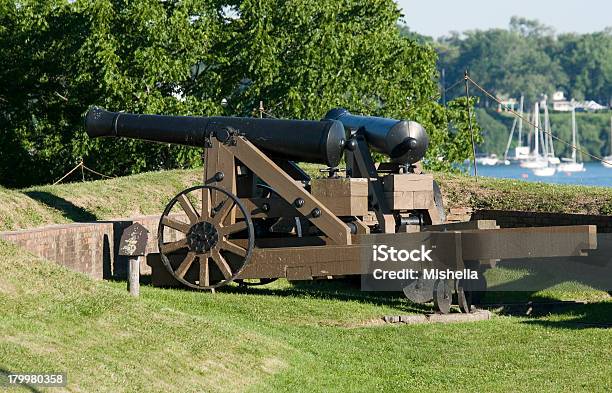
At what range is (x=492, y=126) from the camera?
5689 inches

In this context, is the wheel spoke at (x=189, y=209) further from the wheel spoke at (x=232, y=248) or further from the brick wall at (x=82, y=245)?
the brick wall at (x=82, y=245)

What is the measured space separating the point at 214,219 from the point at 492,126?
128780 mm

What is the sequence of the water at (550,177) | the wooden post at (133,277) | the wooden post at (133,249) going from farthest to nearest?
the water at (550,177)
the wooden post at (133,249)
the wooden post at (133,277)

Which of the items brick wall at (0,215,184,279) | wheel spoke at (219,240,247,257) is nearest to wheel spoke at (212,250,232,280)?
wheel spoke at (219,240,247,257)

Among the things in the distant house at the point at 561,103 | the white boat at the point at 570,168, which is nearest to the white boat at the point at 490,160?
the white boat at the point at 570,168

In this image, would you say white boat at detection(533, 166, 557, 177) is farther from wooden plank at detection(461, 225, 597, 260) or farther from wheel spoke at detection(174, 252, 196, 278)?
wooden plank at detection(461, 225, 597, 260)

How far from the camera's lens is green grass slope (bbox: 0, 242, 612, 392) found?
11469mm

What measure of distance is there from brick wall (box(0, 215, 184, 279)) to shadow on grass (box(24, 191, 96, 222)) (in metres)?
0.73

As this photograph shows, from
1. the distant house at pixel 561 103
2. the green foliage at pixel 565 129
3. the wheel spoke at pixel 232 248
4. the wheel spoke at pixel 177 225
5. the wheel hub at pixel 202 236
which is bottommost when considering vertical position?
the wheel spoke at pixel 232 248

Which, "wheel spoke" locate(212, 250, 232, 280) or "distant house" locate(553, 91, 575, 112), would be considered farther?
"distant house" locate(553, 91, 575, 112)

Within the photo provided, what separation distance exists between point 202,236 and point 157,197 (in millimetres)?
Result: 6158

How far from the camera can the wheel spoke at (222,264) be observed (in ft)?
57.4

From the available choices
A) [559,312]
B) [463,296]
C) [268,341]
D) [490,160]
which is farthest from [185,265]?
[490,160]

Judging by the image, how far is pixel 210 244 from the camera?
1764 cm
